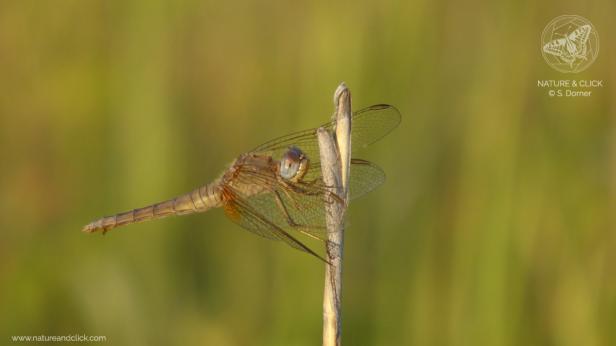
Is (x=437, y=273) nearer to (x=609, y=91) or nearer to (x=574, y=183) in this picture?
(x=574, y=183)

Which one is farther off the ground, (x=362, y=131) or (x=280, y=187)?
(x=362, y=131)

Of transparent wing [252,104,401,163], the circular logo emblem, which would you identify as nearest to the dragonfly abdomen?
transparent wing [252,104,401,163]

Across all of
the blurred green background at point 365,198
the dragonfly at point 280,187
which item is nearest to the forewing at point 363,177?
the dragonfly at point 280,187

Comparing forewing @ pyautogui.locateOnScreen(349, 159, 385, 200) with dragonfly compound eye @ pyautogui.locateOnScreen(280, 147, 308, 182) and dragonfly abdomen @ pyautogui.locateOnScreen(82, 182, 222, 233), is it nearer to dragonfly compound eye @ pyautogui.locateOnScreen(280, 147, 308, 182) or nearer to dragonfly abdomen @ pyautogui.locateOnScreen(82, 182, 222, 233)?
dragonfly compound eye @ pyautogui.locateOnScreen(280, 147, 308, 182)

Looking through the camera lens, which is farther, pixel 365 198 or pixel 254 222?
pixel 365 198

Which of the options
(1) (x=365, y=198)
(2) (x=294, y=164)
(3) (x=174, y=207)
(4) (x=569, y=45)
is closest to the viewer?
(2) (x=294, y=164)

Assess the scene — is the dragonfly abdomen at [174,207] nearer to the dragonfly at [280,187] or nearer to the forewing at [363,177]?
the dragonfly at [280,187]

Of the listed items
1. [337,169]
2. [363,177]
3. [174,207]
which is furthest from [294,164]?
[337,169]

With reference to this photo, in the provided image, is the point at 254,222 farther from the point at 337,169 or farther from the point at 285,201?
the point at 337,169
